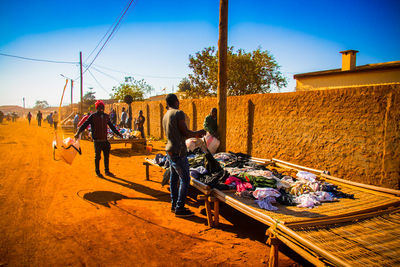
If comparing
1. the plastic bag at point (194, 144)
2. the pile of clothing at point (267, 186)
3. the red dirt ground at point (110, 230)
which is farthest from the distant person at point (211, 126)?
the red dirt ground at point (110, 230)

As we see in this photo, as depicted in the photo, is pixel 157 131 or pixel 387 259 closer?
pixel 387 259

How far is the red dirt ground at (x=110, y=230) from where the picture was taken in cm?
297

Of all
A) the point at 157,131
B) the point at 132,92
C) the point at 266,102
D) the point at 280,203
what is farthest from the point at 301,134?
the point at 132,92

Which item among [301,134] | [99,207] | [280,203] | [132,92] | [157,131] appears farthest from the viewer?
[132,92]

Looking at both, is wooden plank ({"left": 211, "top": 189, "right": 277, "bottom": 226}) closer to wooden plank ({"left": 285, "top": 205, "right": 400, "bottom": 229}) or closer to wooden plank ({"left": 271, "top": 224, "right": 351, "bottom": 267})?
wooden plank ({"left": 271, "top": 224, "right": 351, "bottom": 267})

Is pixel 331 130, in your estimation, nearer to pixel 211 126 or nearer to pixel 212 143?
pixel 212 143

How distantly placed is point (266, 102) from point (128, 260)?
A: 572 centimetres

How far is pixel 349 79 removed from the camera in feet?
56.2

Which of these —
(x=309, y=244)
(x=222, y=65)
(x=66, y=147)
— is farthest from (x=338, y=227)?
(x=66, y=147)

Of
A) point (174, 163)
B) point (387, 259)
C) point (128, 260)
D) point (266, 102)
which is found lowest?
point (128, 260)

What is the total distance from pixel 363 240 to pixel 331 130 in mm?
3285

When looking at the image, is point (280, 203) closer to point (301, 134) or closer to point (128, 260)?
point (128, 260)

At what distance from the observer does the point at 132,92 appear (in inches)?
1230

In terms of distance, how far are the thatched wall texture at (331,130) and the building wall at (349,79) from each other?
12191 mm
